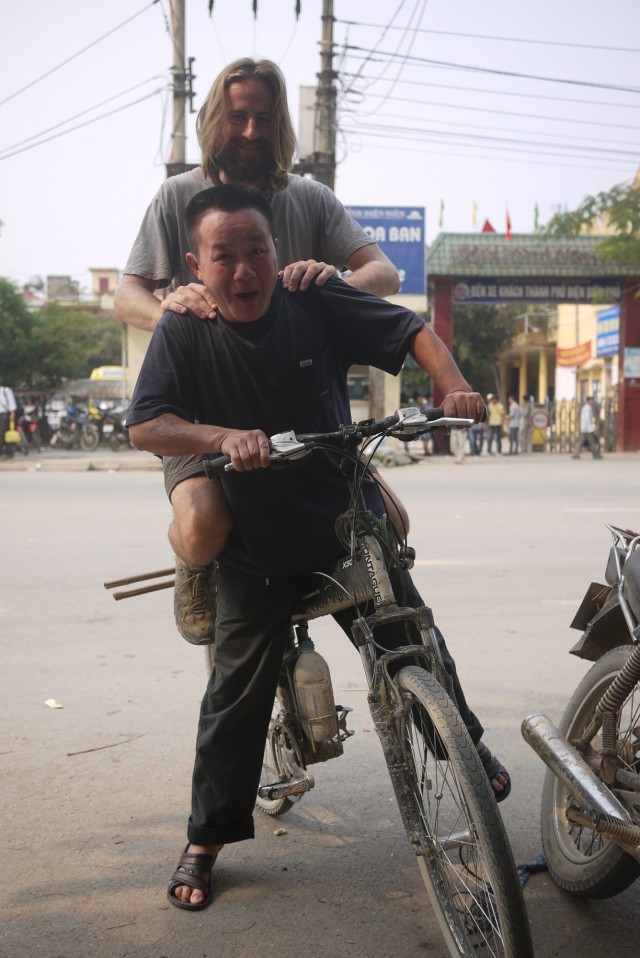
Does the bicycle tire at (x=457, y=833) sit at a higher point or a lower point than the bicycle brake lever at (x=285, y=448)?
lower

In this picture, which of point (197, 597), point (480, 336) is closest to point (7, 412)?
point (197, 597)

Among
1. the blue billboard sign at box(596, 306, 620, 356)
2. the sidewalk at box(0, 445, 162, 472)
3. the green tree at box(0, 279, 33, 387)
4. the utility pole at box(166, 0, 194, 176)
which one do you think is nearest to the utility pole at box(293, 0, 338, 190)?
the utility pole at box(166, 0, 194, 176)

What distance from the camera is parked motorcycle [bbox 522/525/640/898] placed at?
2.49 m

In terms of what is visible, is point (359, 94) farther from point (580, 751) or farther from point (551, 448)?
point (580, 751)

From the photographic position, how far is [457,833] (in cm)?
238

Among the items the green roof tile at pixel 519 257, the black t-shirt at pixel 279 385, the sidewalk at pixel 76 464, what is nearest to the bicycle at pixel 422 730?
the black t-shirt at pixel 279 385

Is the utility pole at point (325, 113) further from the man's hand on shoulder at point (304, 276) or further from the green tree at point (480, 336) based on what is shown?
the green tree at point (480, 336)

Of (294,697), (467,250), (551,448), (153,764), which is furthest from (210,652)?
(551,448)

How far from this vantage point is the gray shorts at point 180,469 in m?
2.89

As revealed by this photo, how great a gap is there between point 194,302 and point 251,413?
333mm

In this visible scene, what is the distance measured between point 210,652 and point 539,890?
4.06 ft

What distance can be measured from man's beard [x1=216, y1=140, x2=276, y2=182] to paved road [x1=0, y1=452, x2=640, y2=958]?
2.09 m

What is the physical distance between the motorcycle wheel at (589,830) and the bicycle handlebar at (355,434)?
0.79 meters

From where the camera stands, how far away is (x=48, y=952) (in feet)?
8.55
